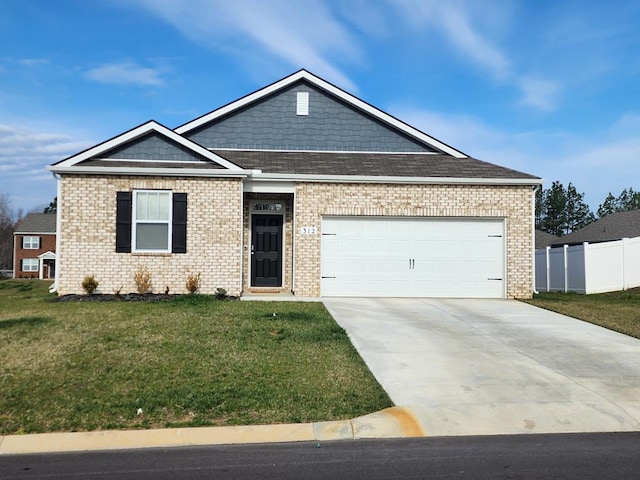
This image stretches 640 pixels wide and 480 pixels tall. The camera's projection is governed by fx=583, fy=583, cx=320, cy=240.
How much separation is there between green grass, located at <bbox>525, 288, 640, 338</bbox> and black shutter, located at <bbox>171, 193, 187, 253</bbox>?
29.4 ft

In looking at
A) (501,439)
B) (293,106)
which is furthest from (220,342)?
(293,106)

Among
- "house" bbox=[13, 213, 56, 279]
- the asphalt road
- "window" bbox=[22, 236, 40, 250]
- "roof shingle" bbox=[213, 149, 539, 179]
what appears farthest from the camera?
"window" bbox=[22, 236, 40, 250]

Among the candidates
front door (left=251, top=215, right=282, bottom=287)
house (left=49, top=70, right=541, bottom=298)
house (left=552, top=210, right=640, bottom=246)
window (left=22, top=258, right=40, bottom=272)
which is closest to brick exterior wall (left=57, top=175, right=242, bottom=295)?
house (left=49, top=70, right=541, bottom=298)

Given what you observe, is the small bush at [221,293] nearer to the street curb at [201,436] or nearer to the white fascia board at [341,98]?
the white fascia board at [341,98]

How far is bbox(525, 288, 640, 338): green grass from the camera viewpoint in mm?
11516

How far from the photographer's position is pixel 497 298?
617 inches

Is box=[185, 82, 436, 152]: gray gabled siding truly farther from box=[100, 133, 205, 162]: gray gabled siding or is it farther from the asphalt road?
the asphalt road

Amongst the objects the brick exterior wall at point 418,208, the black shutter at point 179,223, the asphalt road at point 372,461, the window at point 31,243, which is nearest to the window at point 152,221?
the black shutter at point 179,223

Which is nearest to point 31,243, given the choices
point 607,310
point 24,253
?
point 24,253

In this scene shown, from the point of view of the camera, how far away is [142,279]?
47.1ft

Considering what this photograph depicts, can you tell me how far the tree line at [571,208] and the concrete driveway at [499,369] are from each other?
52.7 m

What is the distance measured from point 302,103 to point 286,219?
4.11 m

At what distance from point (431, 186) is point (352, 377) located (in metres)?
9.04

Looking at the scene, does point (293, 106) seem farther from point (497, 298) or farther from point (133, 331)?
point (133, 331)
